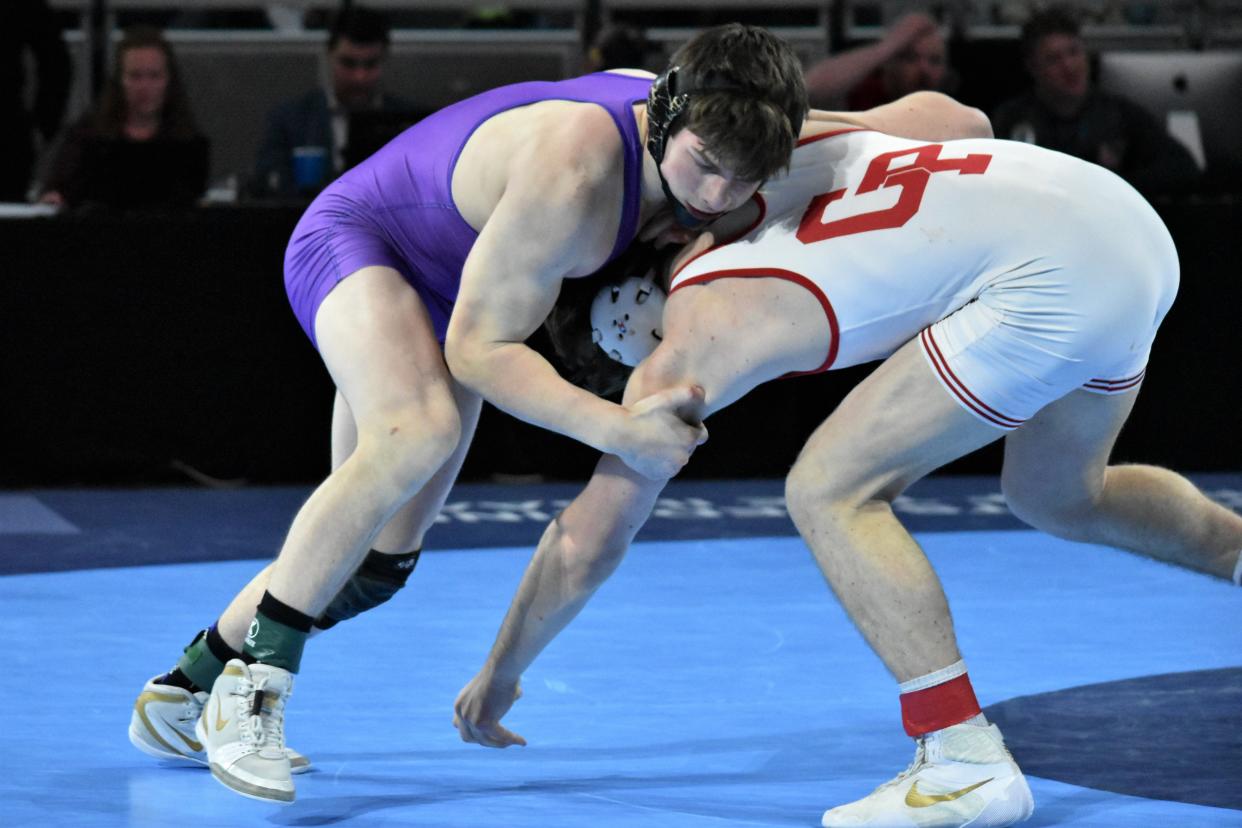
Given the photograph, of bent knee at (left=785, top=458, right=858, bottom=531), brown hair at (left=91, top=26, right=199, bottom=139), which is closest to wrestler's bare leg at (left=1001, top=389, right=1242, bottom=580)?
bent knee at (left=785, top=458, right=858, bottom=531)

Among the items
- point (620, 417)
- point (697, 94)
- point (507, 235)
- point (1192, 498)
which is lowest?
point (1192, 498)

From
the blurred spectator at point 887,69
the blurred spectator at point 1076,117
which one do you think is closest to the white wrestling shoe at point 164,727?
the blurred spectator at point 887,69

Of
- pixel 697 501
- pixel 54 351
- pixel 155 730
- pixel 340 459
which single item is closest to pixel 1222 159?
pixel 697 501

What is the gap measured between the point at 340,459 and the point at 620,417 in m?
0.73

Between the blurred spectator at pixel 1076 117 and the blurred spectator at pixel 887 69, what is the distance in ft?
1.10

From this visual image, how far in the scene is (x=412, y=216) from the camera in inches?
130

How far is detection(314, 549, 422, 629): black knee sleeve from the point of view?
341 centimetres

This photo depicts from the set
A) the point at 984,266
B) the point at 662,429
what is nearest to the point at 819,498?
the point at 662,429

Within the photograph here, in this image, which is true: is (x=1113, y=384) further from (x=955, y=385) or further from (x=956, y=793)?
(x=956, y=793)

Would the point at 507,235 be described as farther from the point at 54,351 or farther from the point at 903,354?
the point at 54,351

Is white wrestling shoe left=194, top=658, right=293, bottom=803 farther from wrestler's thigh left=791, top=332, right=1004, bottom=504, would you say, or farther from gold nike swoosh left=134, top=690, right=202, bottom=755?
wrestler's thigh left=791, top=332, right=1004, bottom=504

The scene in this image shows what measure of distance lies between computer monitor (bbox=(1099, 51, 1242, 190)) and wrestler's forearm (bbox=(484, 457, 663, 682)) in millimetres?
4412

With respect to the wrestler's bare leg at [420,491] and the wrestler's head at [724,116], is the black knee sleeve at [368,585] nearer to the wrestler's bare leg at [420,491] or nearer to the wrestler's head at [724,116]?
the wrestler's bare leg at [420,491]

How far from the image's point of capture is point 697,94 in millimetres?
2891
